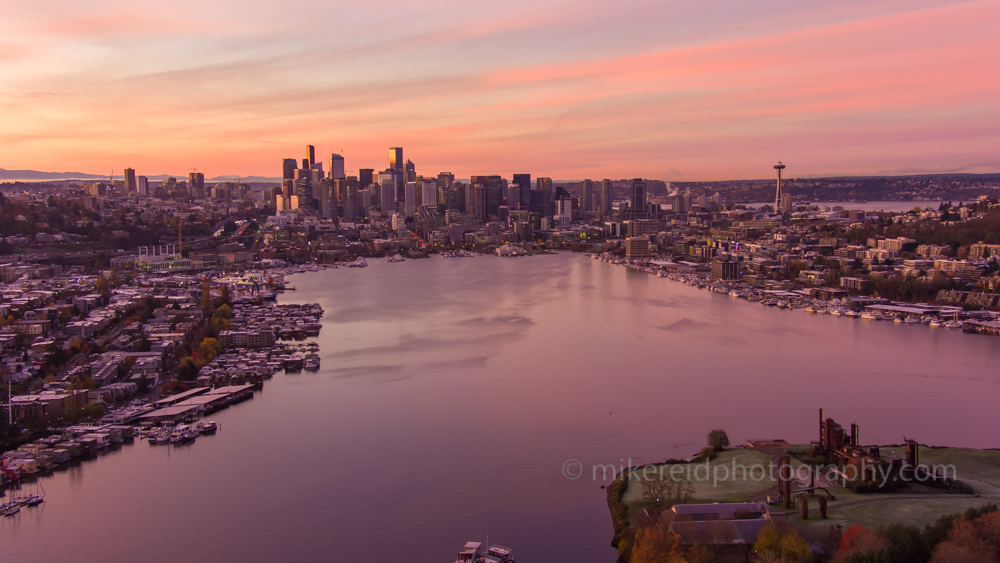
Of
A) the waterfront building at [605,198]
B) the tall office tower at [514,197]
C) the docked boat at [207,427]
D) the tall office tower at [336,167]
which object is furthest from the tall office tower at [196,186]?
the docked boat at [207,427]

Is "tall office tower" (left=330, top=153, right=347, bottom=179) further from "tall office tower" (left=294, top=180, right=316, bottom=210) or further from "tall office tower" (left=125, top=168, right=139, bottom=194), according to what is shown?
"tall office tower" (left=125, top=168, right=139, bottom=194)

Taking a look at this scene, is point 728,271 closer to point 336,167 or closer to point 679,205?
point 679,205

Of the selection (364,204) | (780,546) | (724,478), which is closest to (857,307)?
(724,478)

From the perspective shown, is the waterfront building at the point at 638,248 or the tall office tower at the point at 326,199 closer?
the waterfront building at the point at 638,248

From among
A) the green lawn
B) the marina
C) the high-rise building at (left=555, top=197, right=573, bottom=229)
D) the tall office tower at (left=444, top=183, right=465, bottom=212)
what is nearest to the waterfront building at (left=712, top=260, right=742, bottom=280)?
the marina

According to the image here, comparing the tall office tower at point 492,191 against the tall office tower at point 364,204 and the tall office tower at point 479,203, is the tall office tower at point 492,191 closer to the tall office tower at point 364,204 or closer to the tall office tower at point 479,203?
the tall office tower at point 479,203

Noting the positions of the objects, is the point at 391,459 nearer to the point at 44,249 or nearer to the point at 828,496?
the point at 828,496

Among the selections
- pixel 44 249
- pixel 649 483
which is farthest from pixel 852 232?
pixel 44 249
